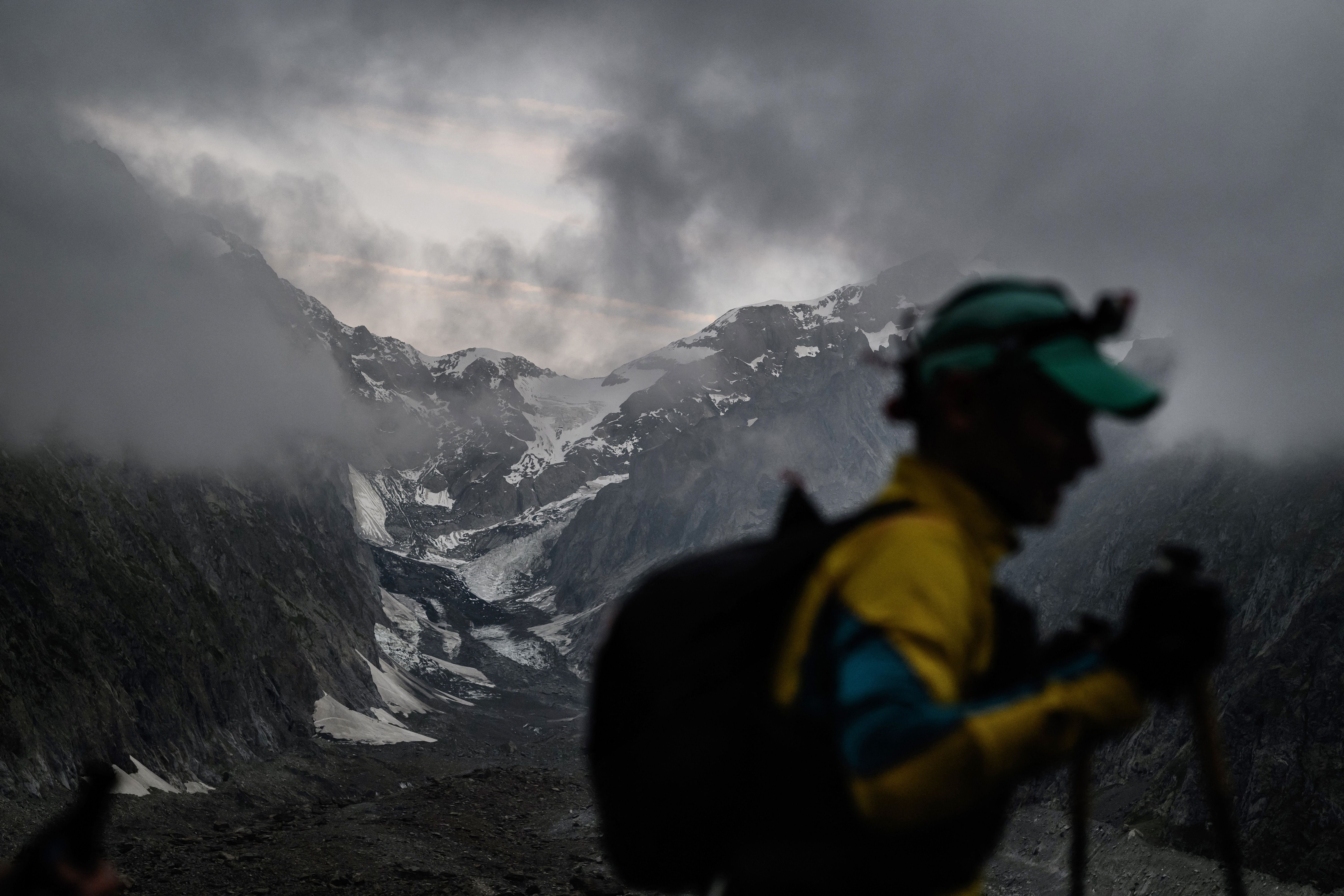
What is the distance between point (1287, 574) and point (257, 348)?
193578mm

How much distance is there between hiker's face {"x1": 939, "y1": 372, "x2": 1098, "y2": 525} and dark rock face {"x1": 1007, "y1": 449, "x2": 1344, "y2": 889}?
56429mm

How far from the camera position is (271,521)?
13012 centimetres

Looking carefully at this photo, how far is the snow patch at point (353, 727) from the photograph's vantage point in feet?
321

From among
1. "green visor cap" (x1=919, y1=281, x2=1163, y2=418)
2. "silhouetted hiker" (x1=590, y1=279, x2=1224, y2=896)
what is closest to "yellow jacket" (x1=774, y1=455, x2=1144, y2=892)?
"silhouetted hiker" (x1=590, y1=279, x2=1224, y2=896)

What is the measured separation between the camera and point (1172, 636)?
1.98 meters

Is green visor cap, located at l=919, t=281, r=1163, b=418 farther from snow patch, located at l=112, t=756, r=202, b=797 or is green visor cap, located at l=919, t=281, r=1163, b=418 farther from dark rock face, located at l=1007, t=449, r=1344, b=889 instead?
snow patch, located at l=112, t=756, r=202, b=797

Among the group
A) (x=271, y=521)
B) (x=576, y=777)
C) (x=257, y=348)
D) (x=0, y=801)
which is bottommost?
(x=0, y=801)

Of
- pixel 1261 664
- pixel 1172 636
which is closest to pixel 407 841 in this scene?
pixel 1172 636

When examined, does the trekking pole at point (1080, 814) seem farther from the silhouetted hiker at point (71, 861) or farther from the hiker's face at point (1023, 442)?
the silhouetted hiker at point (71, 861)

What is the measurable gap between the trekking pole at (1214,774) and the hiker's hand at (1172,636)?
0.14m

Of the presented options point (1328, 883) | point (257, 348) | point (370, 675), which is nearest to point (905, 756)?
point (1328, 883)

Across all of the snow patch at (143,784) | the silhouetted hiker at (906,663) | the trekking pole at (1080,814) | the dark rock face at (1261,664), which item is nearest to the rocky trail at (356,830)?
the snow patch at (143,784)

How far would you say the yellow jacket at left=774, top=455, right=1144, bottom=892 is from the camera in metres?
1.88

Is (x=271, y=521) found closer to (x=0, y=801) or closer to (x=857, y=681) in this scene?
(x=0, y=801)
